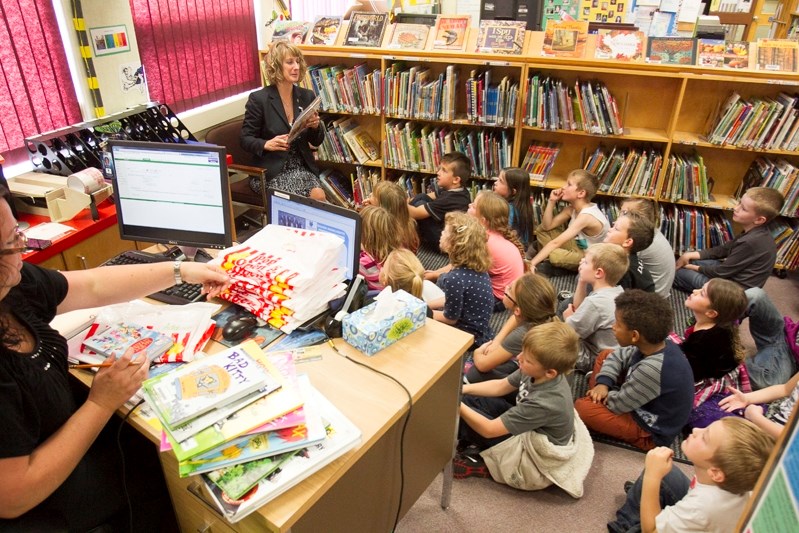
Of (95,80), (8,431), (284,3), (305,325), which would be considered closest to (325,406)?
(305,325)

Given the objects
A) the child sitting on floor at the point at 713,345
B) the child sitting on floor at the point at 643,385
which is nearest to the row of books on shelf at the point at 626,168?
the child sitting on floor at the point at 713,345

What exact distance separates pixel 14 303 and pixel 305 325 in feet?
2.31

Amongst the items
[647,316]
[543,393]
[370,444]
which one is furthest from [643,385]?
[370,444]

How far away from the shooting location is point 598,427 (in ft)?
7.40

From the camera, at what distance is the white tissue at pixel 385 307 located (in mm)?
1528

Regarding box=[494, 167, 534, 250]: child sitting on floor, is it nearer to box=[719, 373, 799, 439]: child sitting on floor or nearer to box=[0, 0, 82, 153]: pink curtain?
box=[719, 373, 799, 439]: child sitting on floor

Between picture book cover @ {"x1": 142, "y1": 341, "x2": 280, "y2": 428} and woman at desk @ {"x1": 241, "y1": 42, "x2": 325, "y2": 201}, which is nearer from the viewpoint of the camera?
picture book cover @ {"x1": 142, "y1": 341, "x2": 280, "y2": 428}

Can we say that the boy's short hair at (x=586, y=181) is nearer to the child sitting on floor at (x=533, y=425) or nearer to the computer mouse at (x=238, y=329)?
the child sitting on floor at (x=533, y=425)

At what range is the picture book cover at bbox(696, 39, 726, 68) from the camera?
127 inches

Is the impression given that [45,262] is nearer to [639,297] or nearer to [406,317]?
[406,317]

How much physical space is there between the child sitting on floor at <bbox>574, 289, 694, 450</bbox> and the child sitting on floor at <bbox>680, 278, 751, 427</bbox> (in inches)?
11.8

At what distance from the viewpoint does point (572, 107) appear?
3533 millimetres

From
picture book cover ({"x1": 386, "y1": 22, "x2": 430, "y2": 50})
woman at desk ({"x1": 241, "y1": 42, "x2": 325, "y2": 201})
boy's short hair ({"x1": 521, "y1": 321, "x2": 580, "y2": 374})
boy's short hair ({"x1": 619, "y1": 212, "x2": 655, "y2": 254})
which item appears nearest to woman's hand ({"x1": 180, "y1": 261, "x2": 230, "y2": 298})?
boy's short hair ({"x1": 521, "y1": 321, "x2": 580, "y2": 374})

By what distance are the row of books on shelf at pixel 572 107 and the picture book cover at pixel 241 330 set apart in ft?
8.74
